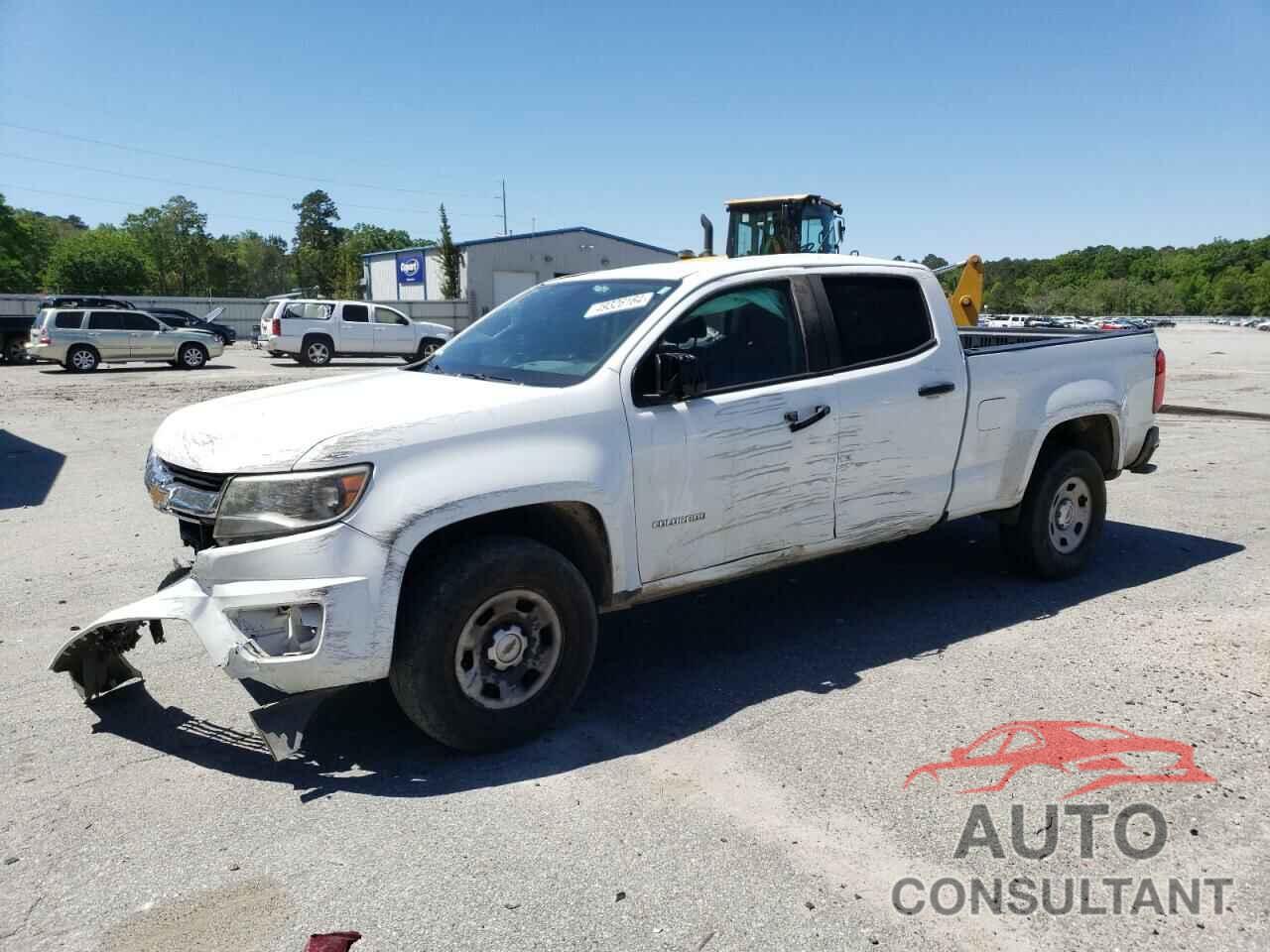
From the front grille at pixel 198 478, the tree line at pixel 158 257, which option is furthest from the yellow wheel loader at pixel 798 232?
the tree line at pixel 158 257

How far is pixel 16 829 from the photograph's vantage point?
3293 millimetres

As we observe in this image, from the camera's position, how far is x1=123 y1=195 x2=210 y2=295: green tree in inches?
4208

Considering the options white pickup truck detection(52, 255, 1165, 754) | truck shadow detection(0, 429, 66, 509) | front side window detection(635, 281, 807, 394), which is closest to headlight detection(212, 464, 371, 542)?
white pickup truck detection(52, 255, 1165, 754)

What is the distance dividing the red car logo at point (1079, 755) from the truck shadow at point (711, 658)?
782 millimetres

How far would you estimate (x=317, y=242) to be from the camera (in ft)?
358

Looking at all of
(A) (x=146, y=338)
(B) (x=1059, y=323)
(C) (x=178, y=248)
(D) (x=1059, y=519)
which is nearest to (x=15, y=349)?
(A) (x=146, y=338)

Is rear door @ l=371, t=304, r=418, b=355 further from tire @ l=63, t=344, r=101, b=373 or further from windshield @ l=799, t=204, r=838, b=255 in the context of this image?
windshield @ l=799, t=204, r=838, b=255

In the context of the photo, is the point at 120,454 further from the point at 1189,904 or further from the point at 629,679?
the point at 1189,904

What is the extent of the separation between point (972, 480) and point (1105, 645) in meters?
1.10

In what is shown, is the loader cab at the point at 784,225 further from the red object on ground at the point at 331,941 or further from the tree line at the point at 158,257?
the tree line at the point at 158,257

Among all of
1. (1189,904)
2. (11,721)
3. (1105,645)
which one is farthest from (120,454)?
(1189,904)

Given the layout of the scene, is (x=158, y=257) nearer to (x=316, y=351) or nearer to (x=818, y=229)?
(x=316, y=351)

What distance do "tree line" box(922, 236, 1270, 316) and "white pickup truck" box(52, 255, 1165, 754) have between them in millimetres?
106476

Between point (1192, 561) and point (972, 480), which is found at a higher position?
point (972, 480)
